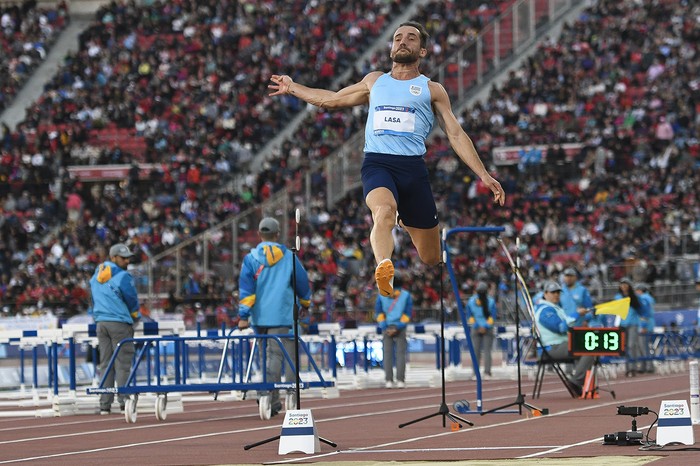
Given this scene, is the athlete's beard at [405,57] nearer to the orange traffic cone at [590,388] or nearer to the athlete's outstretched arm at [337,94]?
the athlete's outstretched arm at [337,94]

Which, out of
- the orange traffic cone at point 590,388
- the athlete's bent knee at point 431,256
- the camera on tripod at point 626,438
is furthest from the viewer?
the orange traffic cone at point 590,388

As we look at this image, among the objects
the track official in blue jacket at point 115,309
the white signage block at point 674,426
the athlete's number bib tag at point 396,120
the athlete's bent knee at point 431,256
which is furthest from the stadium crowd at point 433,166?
the white signage block at point 674,426

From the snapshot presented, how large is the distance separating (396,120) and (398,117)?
25 mm

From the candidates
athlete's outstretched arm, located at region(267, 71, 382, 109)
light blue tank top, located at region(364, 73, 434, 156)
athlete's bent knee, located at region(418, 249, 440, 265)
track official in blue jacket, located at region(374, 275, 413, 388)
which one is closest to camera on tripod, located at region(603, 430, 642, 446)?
athlete's bent knee, located at region(418, 249, 440, 265)

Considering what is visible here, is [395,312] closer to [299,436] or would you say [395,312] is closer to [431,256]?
[431,256]

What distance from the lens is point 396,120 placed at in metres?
10.9

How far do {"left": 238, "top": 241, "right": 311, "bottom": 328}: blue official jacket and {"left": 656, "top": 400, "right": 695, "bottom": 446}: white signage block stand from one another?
6.56 meters

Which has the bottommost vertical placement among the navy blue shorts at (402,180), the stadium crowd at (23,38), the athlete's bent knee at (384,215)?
the athlete's bent knee at (384,215)

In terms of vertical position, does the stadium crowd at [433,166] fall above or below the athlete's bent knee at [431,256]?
above

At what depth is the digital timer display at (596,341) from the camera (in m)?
17.9

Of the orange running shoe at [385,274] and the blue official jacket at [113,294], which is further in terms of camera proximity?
the blue official jacket at [113,294]

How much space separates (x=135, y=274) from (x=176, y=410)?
1521 cm

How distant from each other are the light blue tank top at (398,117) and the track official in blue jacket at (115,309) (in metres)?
7.22

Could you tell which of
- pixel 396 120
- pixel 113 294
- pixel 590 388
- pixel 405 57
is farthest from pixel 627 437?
pixel 590 388
